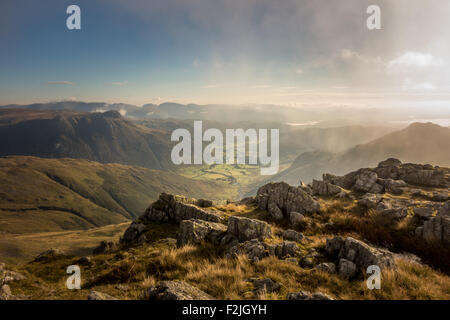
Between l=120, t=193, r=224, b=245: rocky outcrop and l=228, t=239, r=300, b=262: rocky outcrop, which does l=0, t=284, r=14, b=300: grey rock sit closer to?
l=228, t=239, r=300, b=262: rocky outcrop

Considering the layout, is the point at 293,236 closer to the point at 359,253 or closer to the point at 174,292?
the point at 359,253

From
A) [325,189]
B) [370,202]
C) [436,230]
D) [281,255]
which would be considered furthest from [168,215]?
[436,230]

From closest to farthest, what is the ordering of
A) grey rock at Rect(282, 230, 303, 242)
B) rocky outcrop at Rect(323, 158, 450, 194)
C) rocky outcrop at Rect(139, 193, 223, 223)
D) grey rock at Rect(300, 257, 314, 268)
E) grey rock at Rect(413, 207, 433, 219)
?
grey rock at Rect(300, 257, 314, 268) → grey rock at Rect(282, 230, 303, 242) → grey rock at Rect(413, 207, 433, 219) → rocky outcrop at Rect(139, 193, 223, 223) → rocky outcrop at Rect(323, 158, 450, 194)

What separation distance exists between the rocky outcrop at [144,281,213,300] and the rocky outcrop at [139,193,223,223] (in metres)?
14.5

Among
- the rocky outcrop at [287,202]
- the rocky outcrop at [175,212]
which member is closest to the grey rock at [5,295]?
the rocky outcrop at [175,212]

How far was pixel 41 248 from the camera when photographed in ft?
652

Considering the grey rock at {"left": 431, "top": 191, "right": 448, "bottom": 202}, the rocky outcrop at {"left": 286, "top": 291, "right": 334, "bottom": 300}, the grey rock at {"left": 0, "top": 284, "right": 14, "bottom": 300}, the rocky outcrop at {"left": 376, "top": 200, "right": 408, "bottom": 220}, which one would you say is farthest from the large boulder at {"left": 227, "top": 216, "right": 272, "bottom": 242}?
the grey rock at {"left": 431, "top": 191, "right": 448, "bottom": 202}

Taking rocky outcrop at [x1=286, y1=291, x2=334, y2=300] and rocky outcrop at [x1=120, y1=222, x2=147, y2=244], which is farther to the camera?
rocky outcrop at [x1=120, y1=222, x2=147, y2=244]

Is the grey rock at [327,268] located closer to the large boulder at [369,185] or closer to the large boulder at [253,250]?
the large boulder at [253,250]

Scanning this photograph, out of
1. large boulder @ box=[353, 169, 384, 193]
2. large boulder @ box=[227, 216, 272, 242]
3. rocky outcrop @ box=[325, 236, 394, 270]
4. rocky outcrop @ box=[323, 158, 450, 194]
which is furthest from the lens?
rocky outcrop @ box=[323, 158, 450, 194]

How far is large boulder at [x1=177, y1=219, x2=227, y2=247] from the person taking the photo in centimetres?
1584

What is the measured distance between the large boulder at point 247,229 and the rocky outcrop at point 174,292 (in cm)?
768

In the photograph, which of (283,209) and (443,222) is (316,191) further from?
(443,222)

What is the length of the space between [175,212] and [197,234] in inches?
483
